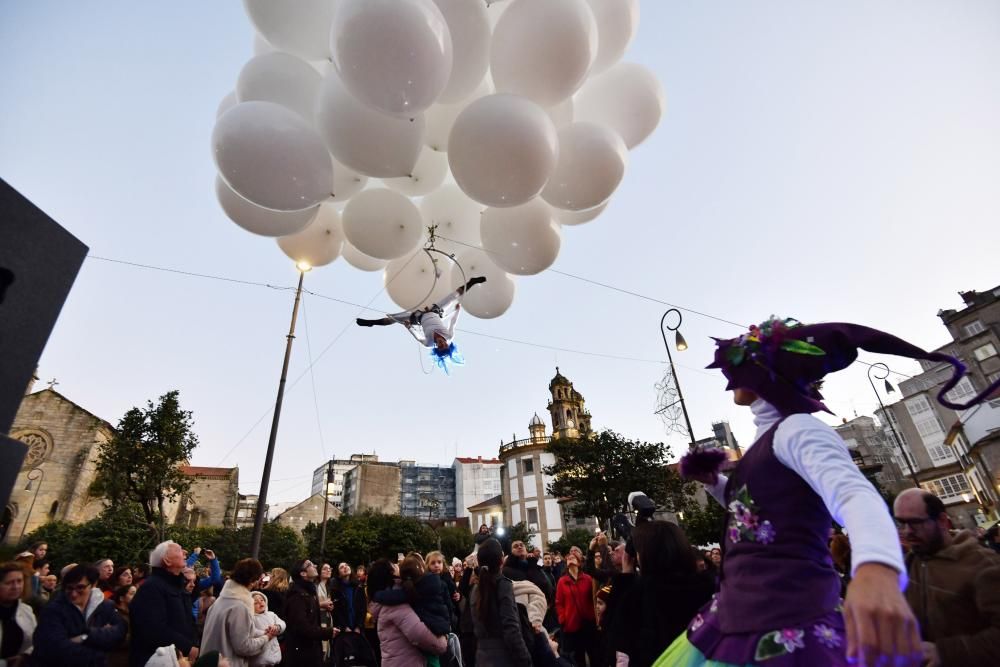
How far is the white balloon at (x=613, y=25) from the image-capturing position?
338 centimetres

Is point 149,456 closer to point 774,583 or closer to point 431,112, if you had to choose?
point 431,112

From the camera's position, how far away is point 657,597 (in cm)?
239

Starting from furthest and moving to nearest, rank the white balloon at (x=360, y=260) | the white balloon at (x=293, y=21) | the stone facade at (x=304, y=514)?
1. the stone facade at (x=304, y=514)
2. the white balloon at (x=360, y=260)
3. the white balloon at (x=293, y=21)

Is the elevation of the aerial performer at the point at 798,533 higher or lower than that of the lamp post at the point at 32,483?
lower

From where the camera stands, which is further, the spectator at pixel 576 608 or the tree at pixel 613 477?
the tree at pixel 613 477

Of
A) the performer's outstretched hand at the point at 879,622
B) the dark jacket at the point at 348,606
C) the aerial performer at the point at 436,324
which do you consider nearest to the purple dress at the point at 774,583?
the performer's outstretched hand at the point at 879,622

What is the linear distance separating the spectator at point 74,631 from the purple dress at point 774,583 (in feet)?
13.0

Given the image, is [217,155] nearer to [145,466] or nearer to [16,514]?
[145,466]

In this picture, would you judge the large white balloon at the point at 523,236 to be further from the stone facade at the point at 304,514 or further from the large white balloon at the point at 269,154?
the stone facade at the point at 304,514

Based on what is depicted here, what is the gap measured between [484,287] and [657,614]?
297 cm

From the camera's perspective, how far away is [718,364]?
172 centimetres

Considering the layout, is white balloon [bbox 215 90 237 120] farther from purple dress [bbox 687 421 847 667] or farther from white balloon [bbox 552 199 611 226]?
purple dress [bbox 687 421 847 667]

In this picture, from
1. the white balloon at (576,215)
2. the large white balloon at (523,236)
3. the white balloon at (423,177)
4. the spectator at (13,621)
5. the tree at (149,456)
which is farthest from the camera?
the tree at (149,456)

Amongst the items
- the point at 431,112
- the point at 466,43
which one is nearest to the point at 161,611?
the point at 431,112
